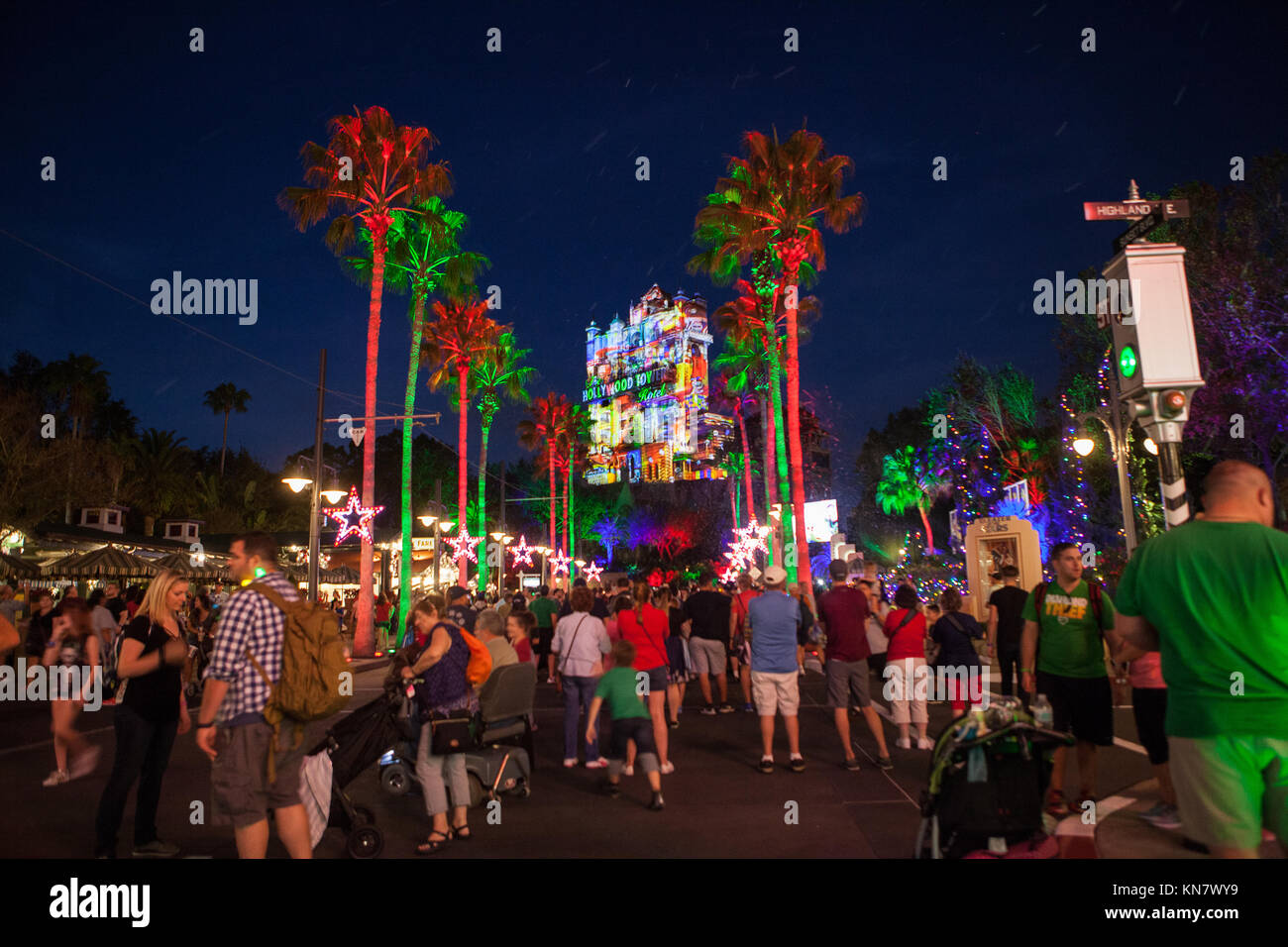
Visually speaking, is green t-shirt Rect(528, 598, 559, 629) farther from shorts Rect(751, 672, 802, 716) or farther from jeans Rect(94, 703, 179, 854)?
jeans Rect(94, 703, 179, 854)

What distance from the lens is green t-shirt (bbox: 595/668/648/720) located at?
685 cm

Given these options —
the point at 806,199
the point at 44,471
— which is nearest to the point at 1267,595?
the point at 806,199

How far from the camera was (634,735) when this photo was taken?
6.70 meters

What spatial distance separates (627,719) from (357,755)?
2.22 metres

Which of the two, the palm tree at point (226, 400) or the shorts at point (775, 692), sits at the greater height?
the palm tree at point (226, 400)

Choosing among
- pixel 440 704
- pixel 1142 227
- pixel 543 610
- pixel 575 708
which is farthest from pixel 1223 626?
pixel 543 610

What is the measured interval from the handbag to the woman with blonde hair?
1.80 metres

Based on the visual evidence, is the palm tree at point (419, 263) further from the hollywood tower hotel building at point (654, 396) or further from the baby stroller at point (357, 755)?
the hollywood tower hotel building at point (654, 396)

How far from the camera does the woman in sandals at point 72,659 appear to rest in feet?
22.4

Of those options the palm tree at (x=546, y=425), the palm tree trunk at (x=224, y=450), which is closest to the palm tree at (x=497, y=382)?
the palm tree at (x=546, y=425)

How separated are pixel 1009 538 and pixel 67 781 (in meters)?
23.9

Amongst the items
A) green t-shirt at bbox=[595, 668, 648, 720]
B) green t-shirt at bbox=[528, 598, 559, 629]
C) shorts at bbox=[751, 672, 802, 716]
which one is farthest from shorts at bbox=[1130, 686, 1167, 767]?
green t-shirt at bbox=[528, 598, 559, 629]

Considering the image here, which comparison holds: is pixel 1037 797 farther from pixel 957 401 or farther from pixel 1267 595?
pixel 957 401

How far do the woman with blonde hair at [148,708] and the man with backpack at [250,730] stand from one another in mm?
1551
